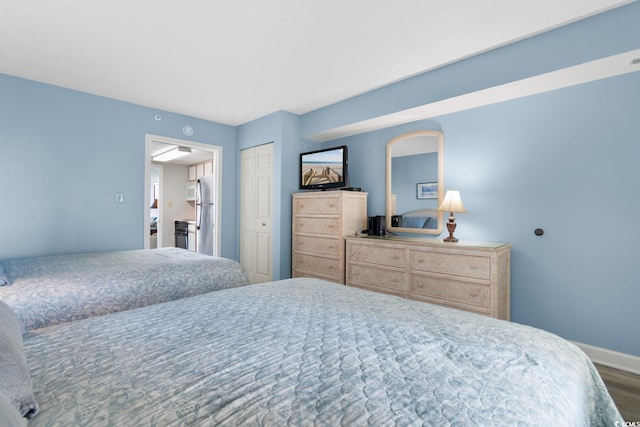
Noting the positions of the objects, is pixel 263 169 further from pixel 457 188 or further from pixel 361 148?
pixel 457 188

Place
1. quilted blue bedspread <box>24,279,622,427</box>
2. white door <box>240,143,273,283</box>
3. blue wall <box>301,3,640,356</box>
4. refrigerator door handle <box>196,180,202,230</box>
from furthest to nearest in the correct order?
refrigerator door handle <box>196,180,202,230</box> → white door <box>240,143,273,283</box> → blue wall <box>301,3,640,356</box> → quilted blue bedspread <box>24,279,622,427</box>

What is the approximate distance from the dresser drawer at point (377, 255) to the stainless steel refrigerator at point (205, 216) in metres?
2.62

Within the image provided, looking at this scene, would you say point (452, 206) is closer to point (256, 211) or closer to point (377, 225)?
point (377, 225)

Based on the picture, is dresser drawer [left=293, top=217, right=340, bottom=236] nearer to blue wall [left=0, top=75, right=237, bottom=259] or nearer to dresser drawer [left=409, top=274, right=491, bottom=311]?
dresser drawer [left=409, top=274, right=491, bottom=311]

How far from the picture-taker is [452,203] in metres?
2.82

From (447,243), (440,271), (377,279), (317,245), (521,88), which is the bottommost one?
(377,279)

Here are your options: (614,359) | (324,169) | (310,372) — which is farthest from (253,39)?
(614,359)

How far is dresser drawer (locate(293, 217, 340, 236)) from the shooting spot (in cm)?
346

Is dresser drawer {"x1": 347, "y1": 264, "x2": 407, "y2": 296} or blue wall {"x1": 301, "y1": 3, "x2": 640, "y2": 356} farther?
dresser drawer {"x1": 347, "y1": 264, "x2": 407, "y2": 296}

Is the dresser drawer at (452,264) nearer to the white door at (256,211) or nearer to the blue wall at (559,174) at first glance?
the blue wall at (559,174)

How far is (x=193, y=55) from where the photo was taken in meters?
2.51

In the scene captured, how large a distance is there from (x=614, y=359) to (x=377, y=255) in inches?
76.5

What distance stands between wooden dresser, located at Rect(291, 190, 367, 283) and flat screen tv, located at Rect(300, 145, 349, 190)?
Answer: 0.25 m

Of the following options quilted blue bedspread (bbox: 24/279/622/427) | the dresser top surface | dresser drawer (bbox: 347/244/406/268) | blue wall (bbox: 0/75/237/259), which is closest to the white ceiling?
blue wall (bbox: 0/75/237/259)
